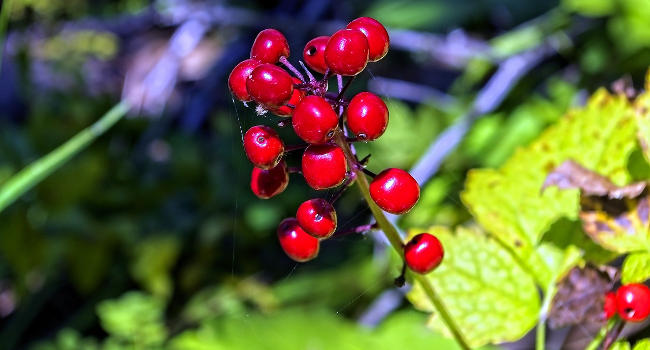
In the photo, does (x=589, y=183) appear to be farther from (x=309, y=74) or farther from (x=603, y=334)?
(x=309, y=74)

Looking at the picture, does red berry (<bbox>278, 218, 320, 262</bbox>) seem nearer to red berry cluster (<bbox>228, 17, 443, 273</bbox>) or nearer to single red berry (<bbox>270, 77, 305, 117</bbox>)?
red berry cluster (<bbox>228, 17, 443, 273</bbox>)

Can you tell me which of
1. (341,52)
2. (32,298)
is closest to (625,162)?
(341,52)

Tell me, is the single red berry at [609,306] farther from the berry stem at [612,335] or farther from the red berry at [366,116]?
the red berry at [366,116]

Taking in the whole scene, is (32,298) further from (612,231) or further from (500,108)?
(612,231)

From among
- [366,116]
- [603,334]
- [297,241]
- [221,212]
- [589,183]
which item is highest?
[366,116]

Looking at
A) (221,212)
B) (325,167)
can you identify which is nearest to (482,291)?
(325,167)

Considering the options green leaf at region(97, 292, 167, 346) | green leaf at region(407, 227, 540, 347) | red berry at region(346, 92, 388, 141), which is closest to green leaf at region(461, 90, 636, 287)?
green leaf at region(407, 227, 540, 347)

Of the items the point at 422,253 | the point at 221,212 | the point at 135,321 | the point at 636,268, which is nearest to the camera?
the point at 422,253
